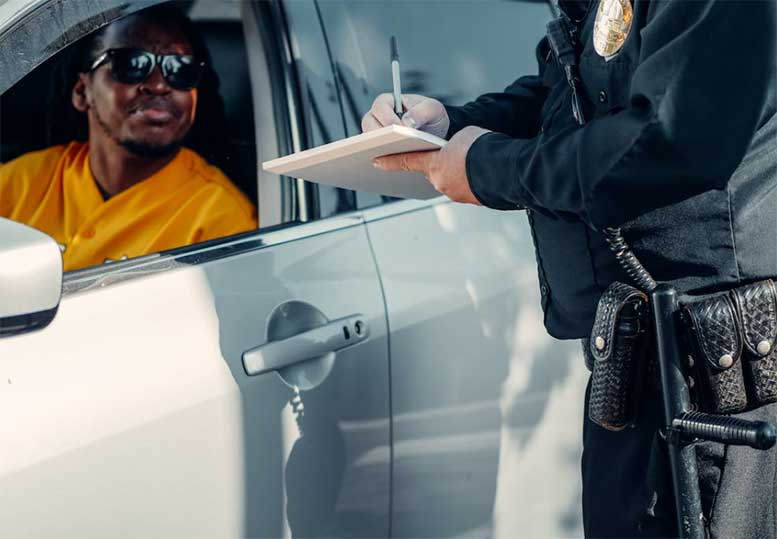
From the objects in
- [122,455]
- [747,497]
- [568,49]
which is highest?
[568,49]

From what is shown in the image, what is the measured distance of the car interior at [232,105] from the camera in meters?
2.33

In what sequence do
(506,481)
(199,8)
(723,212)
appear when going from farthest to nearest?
1. (199,8)
2. (506,481)
3. (723,212)

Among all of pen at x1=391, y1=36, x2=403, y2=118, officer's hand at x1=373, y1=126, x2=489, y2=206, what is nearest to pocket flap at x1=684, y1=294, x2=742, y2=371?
officer's hand at x1=373, y1=126, x2=489, y2=206

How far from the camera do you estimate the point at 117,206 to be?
8.52ft

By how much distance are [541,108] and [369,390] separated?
1.90ft

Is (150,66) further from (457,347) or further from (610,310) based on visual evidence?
(610,310)

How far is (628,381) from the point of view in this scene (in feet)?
5.62

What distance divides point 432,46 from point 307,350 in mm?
783

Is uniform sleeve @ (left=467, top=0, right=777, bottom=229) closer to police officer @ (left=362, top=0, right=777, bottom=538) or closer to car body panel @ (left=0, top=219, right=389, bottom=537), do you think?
police officer @ (left=362, top=0, right=777, bottom=538)

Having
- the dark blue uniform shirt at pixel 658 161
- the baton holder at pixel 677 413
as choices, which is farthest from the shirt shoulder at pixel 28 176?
the baton holder at pixel 677 413

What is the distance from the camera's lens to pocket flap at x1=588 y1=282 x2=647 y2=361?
5.47ft

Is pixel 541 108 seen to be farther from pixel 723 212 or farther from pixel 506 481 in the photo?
pixel 506 481

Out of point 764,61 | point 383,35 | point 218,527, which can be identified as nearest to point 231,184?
point 383,35

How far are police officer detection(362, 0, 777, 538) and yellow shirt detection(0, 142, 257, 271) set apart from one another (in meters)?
0.60
